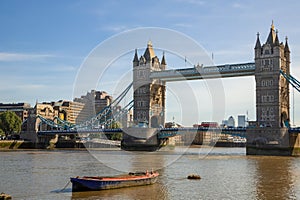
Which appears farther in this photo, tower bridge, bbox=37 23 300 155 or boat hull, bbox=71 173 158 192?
tower bridge, bbox=37 23 300 155

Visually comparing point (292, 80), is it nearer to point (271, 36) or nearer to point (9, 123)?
point (271, 36)

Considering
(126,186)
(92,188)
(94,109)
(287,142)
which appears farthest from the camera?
(94,109)

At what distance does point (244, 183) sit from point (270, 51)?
123ft

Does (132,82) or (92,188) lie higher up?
(132,82)

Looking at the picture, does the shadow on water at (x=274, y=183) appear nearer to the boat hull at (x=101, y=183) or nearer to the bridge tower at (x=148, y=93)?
the boat hull at (x=101, y=183)

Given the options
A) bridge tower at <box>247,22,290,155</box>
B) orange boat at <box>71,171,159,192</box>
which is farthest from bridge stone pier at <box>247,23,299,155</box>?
orange boat at <box>71,171,159,192</box>

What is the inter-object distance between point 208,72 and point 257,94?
9535 mm

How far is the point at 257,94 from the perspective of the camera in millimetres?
63156

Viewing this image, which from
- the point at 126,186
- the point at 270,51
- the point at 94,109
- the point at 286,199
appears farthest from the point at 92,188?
the point at 94,109

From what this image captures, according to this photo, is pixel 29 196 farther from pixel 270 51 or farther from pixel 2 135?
pixel 2 135

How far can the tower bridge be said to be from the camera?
191 feet

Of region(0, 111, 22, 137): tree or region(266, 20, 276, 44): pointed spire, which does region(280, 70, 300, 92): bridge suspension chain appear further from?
region(0, 111, 22, 137): tree

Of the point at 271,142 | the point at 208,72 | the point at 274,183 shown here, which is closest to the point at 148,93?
the point at 208,72

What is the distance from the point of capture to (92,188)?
23906 mm
